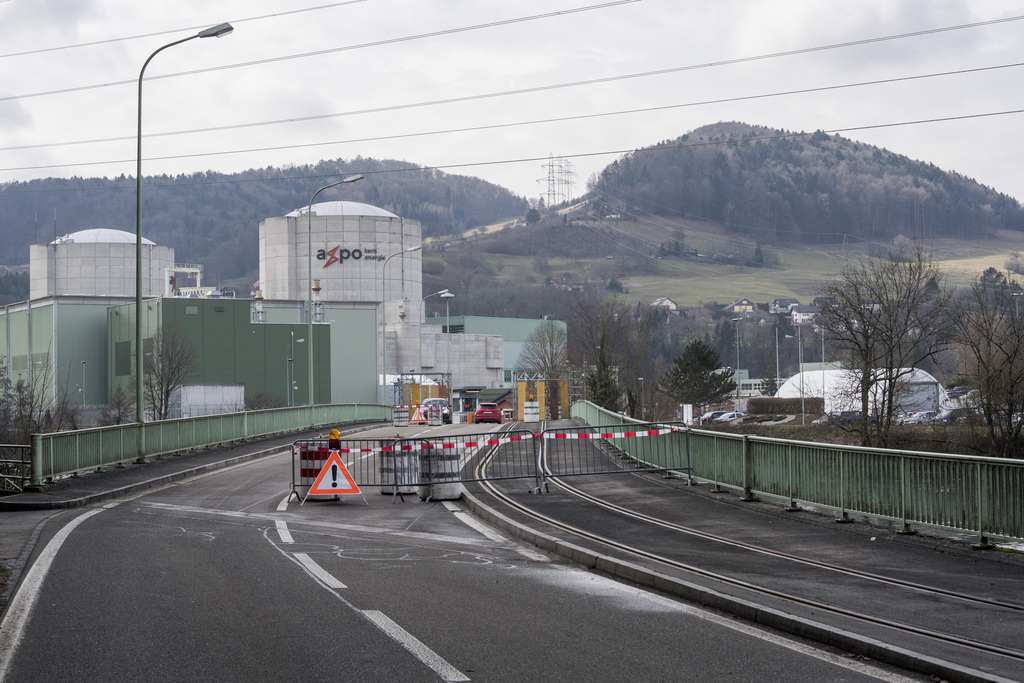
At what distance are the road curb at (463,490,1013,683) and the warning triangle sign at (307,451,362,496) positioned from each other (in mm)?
5946

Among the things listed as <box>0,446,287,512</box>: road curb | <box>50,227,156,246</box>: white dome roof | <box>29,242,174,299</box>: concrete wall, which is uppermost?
<box>50,227,156,246</box>: white dome roof

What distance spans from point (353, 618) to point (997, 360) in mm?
38213

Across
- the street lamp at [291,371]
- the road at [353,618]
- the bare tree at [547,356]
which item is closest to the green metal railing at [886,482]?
the road at [353,618]

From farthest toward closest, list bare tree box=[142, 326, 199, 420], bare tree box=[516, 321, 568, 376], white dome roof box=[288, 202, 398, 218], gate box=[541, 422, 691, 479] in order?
1. white dome roof box=[288, 202, 398, 218]
2. bare tree box=[516, 321, 568, 376]
3. bare tree box=[142, 326, 199, 420]
4. gate box=[541, 422, 691, 479]

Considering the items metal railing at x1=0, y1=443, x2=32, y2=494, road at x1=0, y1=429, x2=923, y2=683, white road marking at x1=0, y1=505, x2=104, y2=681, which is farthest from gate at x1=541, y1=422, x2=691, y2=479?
metal railing at x1=0, y1=443, x2=32, y2=494

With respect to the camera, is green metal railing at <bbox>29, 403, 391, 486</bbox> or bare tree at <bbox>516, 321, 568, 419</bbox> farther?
bare tree at <bbox>516, 321, 568, 419</bbox>

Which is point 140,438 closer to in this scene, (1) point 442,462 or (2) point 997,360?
(1) point 442,462

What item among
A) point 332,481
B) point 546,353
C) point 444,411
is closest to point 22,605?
point 332,481

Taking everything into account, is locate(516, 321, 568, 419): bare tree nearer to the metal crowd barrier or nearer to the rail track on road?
the metal crowd barrier

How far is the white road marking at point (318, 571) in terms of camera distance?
10.2 meters

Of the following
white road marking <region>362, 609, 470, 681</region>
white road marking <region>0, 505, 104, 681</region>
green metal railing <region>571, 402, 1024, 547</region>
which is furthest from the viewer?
green metal railing <region>571, 402, 1024, 547</region>

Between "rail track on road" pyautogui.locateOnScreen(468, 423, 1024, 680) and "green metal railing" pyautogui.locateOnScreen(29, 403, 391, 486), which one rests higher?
"green metal railing" pyautogui.locateOnScreen(29, 403, 391, 486)

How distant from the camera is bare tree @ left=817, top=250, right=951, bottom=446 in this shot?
45688mm

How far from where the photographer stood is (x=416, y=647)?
24.6ft
